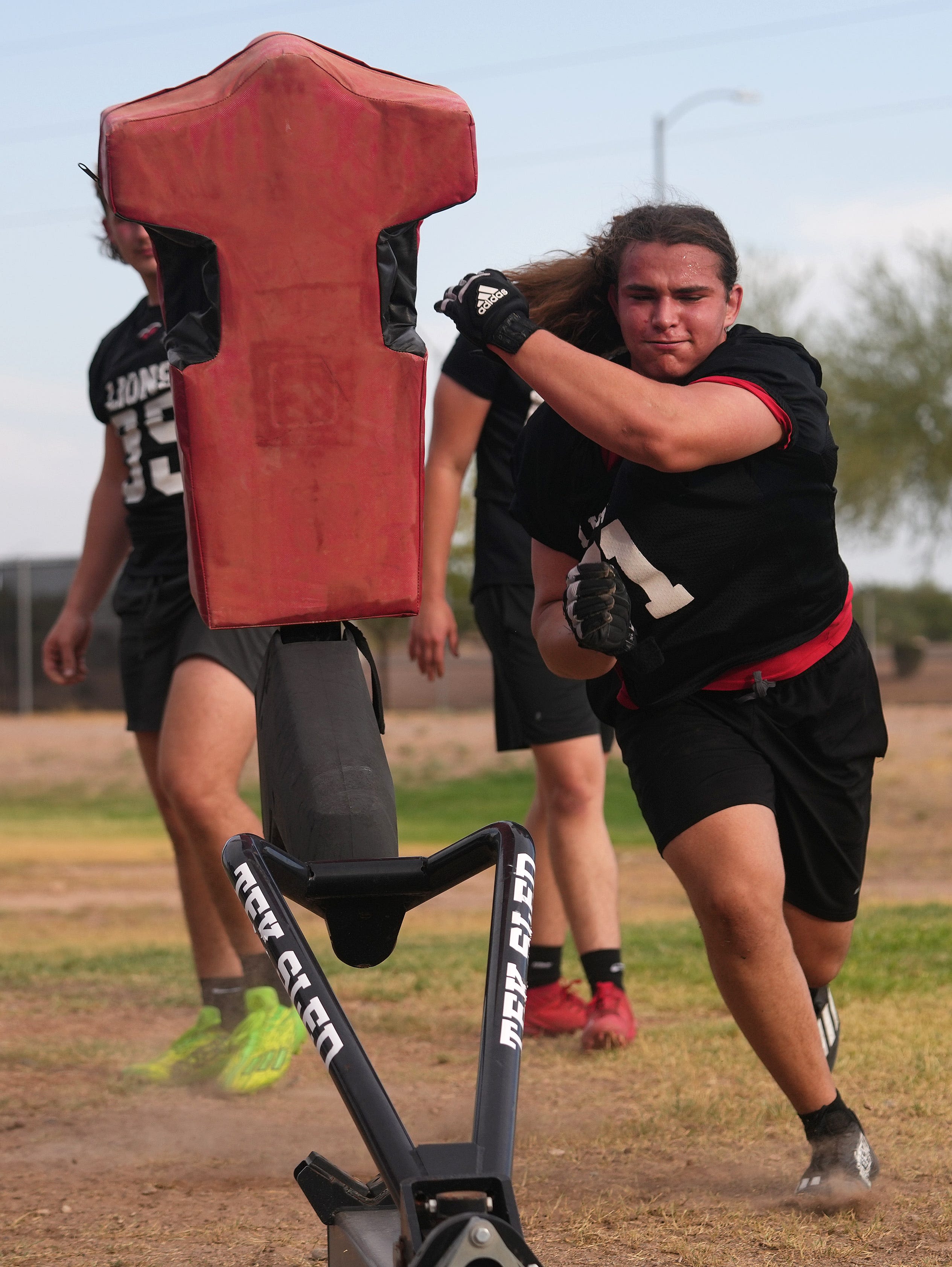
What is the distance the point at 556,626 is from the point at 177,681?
145cm

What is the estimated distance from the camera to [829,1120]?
9.52ft

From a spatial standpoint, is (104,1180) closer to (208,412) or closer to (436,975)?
(208,412)

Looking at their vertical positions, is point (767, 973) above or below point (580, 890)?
above

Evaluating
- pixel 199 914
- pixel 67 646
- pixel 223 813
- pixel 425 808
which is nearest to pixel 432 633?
pixel 223 813

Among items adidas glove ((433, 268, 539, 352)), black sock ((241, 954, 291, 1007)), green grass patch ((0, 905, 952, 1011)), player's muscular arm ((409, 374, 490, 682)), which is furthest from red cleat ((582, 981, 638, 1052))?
adidas glove ((433, 268, 539, 352))

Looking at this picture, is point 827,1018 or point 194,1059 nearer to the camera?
point 827,1018

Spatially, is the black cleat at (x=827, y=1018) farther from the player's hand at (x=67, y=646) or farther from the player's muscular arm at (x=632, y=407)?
the player's hand at (x=67, y=646)

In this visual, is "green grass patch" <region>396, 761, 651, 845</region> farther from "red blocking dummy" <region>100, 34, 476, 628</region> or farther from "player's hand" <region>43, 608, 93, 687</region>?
"red blocking dummy" <region>100, 34, 476, 628</region>

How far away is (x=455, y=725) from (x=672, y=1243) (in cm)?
1688

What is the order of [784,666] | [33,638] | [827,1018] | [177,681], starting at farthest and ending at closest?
[33,638] → [177,681] → [827,1018] → [784,666]

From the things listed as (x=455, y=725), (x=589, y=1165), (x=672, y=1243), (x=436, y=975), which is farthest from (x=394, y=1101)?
(x=455, y=725)

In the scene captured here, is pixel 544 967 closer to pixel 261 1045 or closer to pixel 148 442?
pixel 261 1045

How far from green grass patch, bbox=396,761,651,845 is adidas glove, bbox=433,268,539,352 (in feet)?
29.4

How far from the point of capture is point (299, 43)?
8.35 ft
